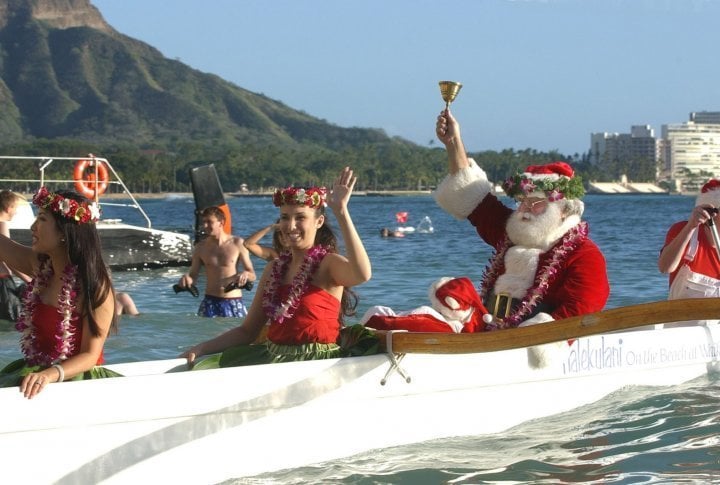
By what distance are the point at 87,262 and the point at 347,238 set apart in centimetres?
109

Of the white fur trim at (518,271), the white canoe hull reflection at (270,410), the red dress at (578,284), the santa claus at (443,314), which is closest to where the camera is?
the white canoe hull reflection at (270,410)

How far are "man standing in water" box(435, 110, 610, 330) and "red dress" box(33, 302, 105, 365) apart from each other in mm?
2282

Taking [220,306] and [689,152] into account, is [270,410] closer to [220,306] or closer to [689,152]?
[220,306]

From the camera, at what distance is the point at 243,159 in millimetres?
148125

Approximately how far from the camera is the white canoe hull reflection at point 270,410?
421 centimetres

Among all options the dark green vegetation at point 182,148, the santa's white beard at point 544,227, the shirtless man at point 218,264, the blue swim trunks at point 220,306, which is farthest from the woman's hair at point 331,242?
the dark green vegetation at point 182,148

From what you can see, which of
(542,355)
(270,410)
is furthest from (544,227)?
(270,410)

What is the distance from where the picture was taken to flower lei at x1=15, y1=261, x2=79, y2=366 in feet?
14.4

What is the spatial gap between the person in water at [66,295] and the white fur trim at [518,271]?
246 centimetres

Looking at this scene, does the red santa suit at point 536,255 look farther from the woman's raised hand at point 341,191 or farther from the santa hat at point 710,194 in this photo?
the woman's raised hand at point 341,191

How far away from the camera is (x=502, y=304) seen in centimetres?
612

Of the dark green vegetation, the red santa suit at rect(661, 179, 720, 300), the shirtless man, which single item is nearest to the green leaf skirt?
the red santa suit at rect(661, 179, 720, 300)

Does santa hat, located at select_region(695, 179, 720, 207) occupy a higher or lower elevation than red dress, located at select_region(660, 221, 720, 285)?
higher

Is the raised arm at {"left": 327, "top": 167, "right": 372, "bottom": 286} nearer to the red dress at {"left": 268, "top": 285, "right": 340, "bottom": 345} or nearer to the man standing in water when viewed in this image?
the red dress at {"left": 268, "top": 285, "right": 340, "bottom": 345}
